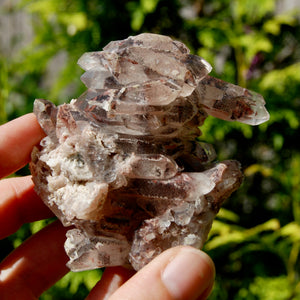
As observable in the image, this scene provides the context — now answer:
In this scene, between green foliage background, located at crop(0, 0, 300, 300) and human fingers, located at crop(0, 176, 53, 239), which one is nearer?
human fingers, located at crop(0, 176, 53, 239)

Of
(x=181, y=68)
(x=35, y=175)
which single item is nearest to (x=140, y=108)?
(x=181, y=68)

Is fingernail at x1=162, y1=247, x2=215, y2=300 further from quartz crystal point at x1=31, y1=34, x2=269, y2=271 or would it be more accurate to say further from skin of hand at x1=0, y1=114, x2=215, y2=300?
quartz crystal point at x1=31, y1=34, x2=269, y2=271

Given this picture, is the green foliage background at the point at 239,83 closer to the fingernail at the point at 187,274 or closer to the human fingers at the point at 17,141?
the human fingers at the point at 17,141

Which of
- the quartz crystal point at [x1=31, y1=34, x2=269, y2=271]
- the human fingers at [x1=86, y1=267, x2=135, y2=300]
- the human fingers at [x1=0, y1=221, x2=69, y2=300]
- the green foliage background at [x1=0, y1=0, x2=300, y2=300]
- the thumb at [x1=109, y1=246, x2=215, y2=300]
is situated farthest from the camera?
the green foliage background at [x1=0, y1=0, x2=300, y2=300]

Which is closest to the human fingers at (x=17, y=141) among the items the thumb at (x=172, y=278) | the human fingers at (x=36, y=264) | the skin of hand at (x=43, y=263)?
the skin of hand at (x=43, y=263)

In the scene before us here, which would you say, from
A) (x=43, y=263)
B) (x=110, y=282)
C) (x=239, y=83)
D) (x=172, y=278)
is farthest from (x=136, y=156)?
(x=239, y=83)

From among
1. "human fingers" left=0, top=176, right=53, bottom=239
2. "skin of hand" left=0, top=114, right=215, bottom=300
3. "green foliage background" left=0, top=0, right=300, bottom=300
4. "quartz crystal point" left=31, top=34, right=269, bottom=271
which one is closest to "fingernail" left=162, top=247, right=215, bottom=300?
"skin of hand" left=0, top=114, right=215, bottom=300

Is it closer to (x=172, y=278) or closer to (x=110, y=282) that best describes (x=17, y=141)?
(x=110, y=282)
